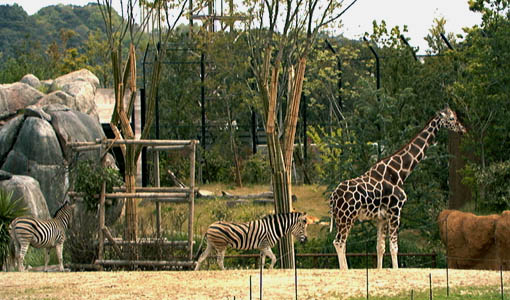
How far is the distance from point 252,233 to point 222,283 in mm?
3171

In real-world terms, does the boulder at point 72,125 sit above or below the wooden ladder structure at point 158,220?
above

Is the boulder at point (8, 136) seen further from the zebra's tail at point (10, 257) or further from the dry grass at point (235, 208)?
the zebra's tail at point (10, 257)

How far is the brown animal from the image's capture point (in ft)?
50.1

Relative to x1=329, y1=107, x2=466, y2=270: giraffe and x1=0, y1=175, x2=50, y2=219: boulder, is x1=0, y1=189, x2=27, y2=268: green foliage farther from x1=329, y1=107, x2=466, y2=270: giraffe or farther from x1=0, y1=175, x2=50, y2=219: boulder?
x1=329, y1=107, x2=466, y2=270: giraffe

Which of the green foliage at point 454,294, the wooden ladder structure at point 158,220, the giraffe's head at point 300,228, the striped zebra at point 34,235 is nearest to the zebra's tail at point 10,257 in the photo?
the striped zebra at point 34,235

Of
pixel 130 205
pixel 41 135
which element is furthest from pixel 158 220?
pixel 41 135

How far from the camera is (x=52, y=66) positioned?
3859 centimetres

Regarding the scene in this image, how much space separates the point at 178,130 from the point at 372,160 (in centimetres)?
1292

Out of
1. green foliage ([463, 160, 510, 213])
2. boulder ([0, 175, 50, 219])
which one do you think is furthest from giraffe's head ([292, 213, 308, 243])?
boulder ([0, 175, 50, 219])

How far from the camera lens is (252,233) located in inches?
589

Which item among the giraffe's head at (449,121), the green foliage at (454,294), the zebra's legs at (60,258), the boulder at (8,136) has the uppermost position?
the giraffe's head at (449,121)

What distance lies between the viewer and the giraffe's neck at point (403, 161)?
14.9 meters

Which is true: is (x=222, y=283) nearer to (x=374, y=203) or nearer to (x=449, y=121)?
(x=374, y=203)

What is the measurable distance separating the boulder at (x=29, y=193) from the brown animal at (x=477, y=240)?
889 cm
